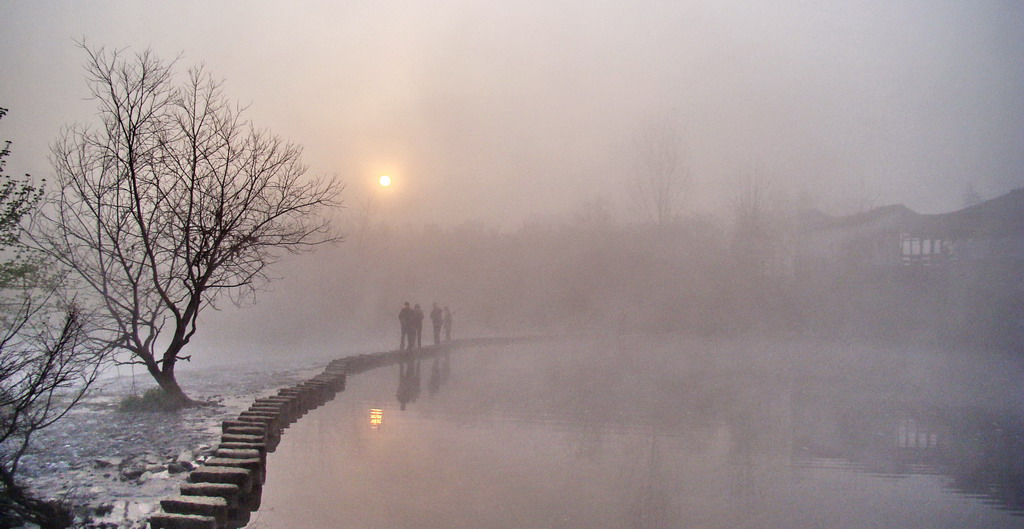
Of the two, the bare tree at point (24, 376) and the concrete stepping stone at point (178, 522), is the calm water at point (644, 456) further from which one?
the bare tree at point (24, 376)

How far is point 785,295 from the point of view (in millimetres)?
40250

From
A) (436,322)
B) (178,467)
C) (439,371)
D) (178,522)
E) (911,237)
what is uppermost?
(911,237)

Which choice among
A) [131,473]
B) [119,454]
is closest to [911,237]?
[119,454]

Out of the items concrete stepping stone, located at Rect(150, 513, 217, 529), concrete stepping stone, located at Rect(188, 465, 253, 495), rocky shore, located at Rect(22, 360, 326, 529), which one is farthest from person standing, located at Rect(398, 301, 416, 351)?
concrete stepping stone, located at Rect(150, 513, 217, 529)

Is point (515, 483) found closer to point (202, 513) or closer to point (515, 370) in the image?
point (202, 513)

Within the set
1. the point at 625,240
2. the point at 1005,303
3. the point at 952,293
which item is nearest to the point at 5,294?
the point at 1005,303

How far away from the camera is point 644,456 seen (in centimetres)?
787

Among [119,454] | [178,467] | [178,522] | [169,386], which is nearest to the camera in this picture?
[178,522]

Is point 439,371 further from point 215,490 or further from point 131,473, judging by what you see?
point 215,490

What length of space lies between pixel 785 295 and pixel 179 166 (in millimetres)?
36102

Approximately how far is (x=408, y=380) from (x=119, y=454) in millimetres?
7713

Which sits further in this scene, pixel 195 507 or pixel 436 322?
pixel 436 322

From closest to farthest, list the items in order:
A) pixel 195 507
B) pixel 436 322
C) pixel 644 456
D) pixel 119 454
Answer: pixel 195 507 → pixel 119 454 → pixel 644 456 → pixel 436 322

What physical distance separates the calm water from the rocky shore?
901mm
